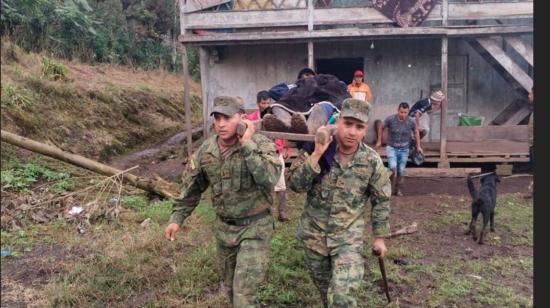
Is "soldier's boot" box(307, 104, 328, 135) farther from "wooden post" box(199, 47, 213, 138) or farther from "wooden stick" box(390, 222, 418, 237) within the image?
"wooden post" box(199, 47, 213, 138)

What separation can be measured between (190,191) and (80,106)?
30.3ft

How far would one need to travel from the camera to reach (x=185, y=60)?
10.2 metres

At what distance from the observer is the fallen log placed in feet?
24.6

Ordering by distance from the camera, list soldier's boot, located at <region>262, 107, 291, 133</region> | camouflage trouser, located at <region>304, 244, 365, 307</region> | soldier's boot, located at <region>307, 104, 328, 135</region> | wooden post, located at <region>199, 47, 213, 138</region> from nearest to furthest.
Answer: camouflage trouser, located at <region>304, 244, 365, 307</region> → soldier's boot, located at <region>307, 104, 328, 135</region> → soldier's boot, located at <region>262, 107, 291, 133</region> → wooden post, located at <region>199, 47, 213, 138</region>

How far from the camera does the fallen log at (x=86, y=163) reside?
749 cm

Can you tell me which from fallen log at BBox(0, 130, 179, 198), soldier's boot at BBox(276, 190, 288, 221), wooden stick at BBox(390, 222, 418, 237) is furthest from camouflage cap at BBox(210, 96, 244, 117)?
fallen log at BBox(0, 130, 179, 198)

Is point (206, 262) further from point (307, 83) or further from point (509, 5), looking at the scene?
point (509, 5)

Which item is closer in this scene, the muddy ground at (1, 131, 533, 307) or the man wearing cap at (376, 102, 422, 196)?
the muddy ground at (1, 131, 533, 307)

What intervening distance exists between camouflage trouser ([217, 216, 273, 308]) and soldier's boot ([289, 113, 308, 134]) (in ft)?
2.83

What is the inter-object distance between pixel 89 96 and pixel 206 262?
29.7 ft

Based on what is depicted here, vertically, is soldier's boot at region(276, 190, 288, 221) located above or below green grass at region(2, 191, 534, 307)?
above

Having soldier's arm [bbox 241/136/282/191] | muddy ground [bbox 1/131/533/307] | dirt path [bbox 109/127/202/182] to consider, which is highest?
soldier's arm [bbox 241/136/282/191]

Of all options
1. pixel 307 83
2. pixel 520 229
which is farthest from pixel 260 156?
pixel 520 229

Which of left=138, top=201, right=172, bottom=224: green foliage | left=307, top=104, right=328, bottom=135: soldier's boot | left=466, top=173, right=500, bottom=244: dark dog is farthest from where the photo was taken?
left=138, top=201, right=172, bottom=224: green foliage
